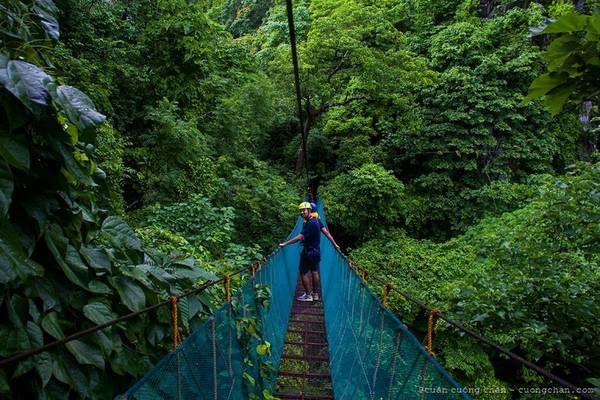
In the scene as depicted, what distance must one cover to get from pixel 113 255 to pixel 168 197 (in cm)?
376

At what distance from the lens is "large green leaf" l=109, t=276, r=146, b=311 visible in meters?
1.05

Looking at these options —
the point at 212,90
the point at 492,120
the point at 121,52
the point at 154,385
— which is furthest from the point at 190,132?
the point at 492,120

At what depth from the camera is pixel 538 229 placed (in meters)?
3.18

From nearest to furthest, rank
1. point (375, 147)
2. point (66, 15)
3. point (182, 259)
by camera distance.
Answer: point (182, 259) → point (66, 15) → point (375, 147)

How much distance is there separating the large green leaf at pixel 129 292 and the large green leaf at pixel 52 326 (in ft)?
0.57

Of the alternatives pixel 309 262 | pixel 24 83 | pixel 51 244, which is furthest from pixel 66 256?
pixel 309 262

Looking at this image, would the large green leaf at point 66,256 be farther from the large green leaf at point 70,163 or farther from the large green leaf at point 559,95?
the large green leaf at point 559,95

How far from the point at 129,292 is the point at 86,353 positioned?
205 millimetres

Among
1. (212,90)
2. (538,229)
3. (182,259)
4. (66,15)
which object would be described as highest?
(66,15)

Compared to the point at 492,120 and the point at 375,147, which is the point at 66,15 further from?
the point at 492,120

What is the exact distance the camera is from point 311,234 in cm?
345

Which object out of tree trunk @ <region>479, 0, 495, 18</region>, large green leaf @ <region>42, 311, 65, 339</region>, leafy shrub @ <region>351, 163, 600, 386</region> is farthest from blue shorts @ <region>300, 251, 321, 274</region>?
tree trunk @ <region>479, 0, 495, 18</region>

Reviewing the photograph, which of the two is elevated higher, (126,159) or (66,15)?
(66,15)

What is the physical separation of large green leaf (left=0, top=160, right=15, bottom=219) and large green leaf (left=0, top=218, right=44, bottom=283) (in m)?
0.03
